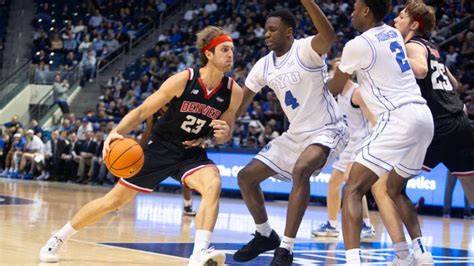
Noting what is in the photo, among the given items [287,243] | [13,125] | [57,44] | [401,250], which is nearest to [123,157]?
[287,243]

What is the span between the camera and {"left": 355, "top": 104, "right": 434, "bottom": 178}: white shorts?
598 centimetres

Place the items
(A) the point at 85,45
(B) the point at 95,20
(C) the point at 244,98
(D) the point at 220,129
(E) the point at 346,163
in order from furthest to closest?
1. (B) the point at 95,20
2. (A) the point at 85,45
3. (E) the point at 346,163
4. (C) the point at 244,98
5. (D) the point at 220,129

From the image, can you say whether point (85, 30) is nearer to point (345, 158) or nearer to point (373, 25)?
point (345, 158)

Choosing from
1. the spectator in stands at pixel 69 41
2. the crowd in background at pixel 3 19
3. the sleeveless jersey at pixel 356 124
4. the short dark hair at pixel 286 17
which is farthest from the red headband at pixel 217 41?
the crowd in background at pixel 3 19

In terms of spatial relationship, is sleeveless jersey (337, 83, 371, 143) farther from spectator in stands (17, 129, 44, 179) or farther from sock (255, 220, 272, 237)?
spectator in stands (17, 129, 44, 179)

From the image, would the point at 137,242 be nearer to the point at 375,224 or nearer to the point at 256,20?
the point at 375,224

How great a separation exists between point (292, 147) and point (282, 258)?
1118 mm

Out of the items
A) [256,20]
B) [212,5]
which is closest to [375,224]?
[256,20]

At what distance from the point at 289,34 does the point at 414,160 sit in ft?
5.89

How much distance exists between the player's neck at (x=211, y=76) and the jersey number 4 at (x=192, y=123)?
28 centimetres

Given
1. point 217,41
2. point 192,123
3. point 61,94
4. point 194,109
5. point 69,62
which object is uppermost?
point 69,62

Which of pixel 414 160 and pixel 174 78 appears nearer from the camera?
pixel 414 160

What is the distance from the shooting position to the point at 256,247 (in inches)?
286

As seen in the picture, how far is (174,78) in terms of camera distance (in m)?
6.99
